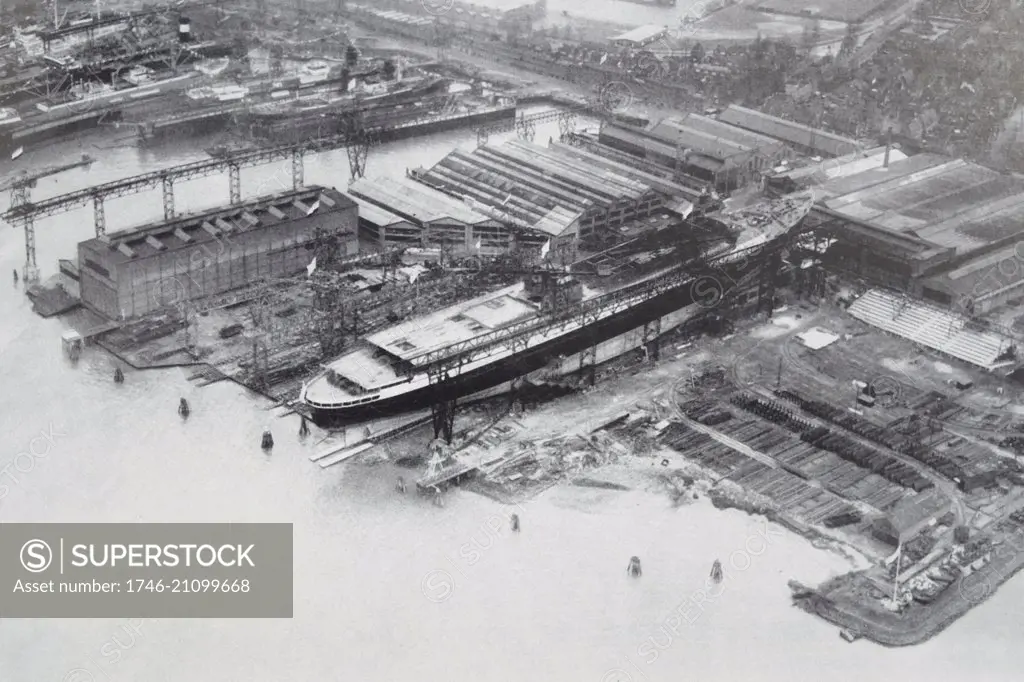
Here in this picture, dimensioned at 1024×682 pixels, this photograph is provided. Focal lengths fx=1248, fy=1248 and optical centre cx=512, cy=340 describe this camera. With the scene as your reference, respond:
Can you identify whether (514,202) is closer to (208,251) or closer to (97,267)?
(208,251)

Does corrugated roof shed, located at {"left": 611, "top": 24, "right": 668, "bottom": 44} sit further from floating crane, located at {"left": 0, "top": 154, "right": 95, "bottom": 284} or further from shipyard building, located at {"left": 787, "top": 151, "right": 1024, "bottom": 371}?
floating crane, located at {"left": 0, "top": 154, "right": 95, "bottom": 284}

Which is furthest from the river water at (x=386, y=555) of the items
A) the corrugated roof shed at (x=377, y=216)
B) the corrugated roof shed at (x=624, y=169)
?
the corrugated roof shed at (x=624, y=169)

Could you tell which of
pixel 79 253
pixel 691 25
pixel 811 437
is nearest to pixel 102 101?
pixel 79 253

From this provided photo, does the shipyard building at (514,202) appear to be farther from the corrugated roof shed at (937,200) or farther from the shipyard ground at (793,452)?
the shipyard ground at (793,452)

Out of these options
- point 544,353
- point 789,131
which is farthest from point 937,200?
point 544,353

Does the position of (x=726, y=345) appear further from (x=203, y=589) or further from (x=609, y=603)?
(x=203, y=589)
